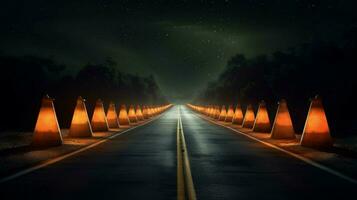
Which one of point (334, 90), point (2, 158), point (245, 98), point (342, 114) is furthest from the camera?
point (245, 98)

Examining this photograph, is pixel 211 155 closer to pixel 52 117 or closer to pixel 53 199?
pixel 52 117

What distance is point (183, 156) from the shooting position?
20.0 metres

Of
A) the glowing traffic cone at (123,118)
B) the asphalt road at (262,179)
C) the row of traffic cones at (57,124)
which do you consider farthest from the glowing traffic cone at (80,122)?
the glowing traffic cone at (123,118)

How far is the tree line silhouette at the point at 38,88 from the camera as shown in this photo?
279 feet

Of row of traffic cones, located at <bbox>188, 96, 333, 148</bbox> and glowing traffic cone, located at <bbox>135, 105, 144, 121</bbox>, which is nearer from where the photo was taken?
row of traffic cones, located at <bbox>188, 96, 333, 148</bbox>

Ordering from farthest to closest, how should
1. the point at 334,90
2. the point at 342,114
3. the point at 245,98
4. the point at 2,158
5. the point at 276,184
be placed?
Answer: the point at 245,98
the point at 334,90
the point at 342,114
the point at 2,158
the point at 276,184

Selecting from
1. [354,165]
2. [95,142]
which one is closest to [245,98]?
[95,142]

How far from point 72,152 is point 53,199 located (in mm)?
11382

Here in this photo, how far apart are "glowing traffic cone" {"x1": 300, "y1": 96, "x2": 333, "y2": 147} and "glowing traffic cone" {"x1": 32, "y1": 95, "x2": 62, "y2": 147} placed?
1005 cm

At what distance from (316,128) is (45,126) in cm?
1071

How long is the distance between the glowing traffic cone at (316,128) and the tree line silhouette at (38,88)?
36139 millimetres

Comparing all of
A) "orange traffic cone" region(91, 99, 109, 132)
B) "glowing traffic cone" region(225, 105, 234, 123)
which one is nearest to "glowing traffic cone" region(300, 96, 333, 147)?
"orange traffic cone" region(91, 99, 109, 132)

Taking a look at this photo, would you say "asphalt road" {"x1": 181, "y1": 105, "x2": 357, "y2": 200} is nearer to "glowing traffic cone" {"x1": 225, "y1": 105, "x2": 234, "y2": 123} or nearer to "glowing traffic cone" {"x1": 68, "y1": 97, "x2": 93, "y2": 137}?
"glowing traffic cone" {"x1": 68, "y1": 97, "x2": 93, "y2": 137}

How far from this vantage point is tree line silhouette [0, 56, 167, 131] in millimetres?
84887
